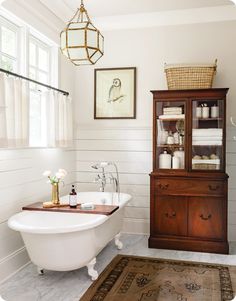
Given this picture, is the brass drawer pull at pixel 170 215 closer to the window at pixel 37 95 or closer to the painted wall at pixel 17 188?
the painted wall at pixel 17 188

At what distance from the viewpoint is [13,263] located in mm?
3262

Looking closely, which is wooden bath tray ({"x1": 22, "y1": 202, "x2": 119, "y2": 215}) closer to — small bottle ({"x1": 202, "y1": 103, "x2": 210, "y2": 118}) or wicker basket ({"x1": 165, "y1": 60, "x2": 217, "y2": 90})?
small bottle ({"x1": 202, "y1": 103, "x2": 210, "y2": 118})

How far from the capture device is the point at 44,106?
3863mm

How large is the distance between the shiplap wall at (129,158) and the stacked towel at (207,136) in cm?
75

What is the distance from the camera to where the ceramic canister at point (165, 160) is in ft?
13.4

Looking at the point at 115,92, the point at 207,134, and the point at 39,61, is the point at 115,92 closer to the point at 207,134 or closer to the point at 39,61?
the point at 39,61

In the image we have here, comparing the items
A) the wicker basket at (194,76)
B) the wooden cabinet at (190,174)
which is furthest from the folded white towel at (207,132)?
the wicker basket at (194,76)

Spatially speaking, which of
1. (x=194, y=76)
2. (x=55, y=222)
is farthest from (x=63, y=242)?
(x=194, y=76)

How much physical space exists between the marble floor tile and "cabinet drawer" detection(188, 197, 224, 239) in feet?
0.81

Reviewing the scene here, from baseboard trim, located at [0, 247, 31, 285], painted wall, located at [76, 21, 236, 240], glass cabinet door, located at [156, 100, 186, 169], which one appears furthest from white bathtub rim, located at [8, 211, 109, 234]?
painted wall, located at [76, 21, 236, 240]

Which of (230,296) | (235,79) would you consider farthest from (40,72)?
(230,296)

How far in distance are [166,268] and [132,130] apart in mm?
1980

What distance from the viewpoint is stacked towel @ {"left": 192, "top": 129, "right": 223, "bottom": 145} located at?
156 inches

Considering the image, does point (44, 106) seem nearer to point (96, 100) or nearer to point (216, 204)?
point (96, 100)
